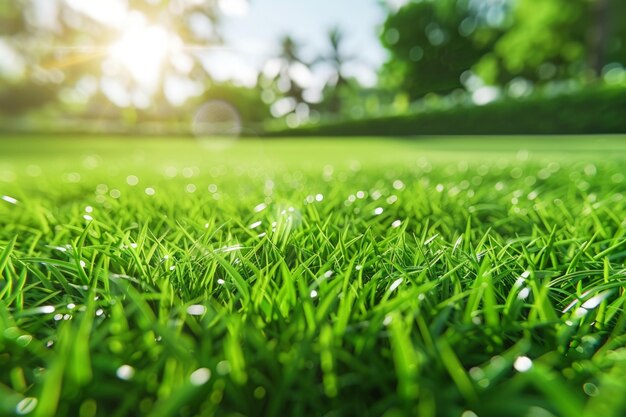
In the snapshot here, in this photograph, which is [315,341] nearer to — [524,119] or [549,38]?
[524,119]

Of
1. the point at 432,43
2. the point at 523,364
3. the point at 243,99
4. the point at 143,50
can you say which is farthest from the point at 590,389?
the point at 243,99

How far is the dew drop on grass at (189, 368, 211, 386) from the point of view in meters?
0.49

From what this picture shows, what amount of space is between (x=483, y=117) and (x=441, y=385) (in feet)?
63.7

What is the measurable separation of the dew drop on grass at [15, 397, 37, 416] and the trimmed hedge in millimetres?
16720

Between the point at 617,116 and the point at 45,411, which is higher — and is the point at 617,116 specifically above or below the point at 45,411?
below

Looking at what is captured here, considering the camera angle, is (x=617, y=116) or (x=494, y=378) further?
(x=617, y=116)

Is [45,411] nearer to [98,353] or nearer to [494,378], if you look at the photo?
[98,353]

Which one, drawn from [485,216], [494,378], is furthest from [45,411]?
[485,216]

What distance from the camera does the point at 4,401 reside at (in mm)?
479

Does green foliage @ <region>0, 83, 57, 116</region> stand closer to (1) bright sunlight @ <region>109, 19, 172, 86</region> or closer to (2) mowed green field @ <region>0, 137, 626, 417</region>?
(1) bright sunlight @ <region>109, 19, 172, 86</region>

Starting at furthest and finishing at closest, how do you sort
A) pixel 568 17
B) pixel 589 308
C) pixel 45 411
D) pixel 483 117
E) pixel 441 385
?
pixel 568 17 → pixel 483 117 → pixel 589 308 → pixel 441 385 → pixel 45 411

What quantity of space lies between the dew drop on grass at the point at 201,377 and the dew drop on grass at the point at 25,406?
0.64 ft

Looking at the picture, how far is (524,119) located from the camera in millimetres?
16719

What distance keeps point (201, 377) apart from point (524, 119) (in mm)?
18696
